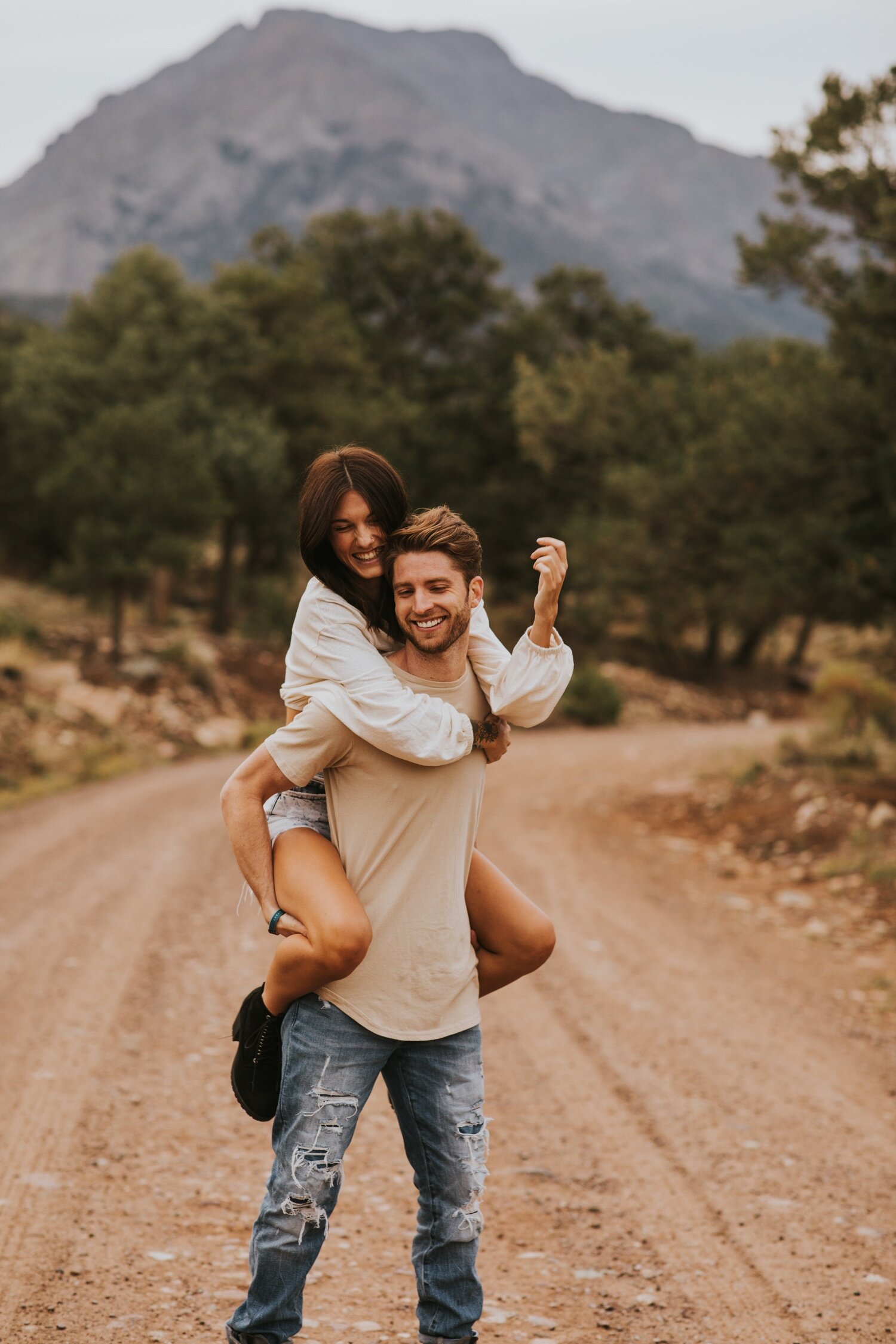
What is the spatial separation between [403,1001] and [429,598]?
0.96 metres

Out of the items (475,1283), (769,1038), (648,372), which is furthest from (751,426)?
(648,372)

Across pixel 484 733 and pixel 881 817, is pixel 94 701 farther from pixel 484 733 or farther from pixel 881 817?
pixel 484 733

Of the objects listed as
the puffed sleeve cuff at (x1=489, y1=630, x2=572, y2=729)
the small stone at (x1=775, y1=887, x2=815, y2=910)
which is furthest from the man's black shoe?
the small stone at (x1=775, y1=887, x2=815, y2=910)

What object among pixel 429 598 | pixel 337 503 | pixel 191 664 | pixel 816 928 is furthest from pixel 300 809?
pixel 191 664

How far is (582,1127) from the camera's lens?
196 inches

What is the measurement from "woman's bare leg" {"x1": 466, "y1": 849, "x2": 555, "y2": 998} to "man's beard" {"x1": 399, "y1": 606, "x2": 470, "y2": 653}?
0.59 m

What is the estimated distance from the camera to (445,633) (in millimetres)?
2713

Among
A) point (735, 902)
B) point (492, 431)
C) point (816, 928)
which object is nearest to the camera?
point (816, 928)

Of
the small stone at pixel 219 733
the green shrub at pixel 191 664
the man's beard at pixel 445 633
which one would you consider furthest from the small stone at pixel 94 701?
the man's beard at pixel 445 633

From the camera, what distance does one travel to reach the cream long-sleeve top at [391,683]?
8.38 ft

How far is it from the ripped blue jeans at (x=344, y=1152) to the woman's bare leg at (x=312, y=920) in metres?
0.10

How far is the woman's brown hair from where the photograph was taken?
9.15 feet

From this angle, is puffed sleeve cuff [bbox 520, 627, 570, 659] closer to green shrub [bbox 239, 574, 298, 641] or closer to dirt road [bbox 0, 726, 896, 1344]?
dirt road [bbox 0, 726, 896, 1344]

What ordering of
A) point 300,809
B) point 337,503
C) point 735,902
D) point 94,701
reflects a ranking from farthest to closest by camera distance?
1. point 94,701
2. point 735,902
3. point 300,809
4. point 337,503
